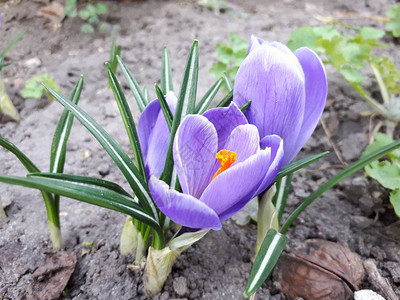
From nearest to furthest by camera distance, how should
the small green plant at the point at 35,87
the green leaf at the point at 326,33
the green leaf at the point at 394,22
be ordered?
1. the green leaf at the point at 326,33
2. the small green plant at the point at 35,87
3. the green leaf at the point at 394,22

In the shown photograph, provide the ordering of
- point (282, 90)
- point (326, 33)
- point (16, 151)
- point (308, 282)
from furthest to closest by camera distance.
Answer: point (326, 33), point (308, 282), point (16, 151), point (282, 90)

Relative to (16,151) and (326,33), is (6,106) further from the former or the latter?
(326,33)

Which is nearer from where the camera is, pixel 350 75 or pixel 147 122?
pixel 147 122

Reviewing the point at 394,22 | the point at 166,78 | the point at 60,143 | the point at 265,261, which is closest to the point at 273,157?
the point at 265,261

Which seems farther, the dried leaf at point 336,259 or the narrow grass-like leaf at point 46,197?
the dried leaf at point 336,259

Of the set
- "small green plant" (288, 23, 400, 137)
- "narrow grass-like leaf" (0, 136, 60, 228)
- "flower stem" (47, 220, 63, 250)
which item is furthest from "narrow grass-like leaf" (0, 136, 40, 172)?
"small green plant" (288, 23, 400, 137)

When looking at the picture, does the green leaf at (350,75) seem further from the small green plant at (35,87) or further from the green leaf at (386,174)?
the small green plant at (35,87)

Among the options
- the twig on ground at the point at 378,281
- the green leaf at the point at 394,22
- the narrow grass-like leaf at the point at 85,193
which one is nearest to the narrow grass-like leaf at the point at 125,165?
the narrow grass-like leaf at the point at 85,193
